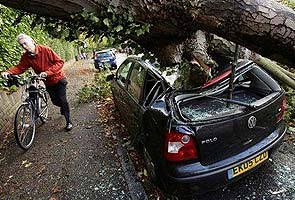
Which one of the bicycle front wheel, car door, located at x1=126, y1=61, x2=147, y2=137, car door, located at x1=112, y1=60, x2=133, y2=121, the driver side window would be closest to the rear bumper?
car door, located at x1=126, y1=61, x2=147, y2=137

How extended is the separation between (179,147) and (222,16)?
5.67ft

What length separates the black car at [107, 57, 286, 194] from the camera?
313 centimetres

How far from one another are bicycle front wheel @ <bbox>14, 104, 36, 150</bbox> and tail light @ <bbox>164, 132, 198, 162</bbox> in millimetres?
3294

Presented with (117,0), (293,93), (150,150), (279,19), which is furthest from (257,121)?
(293,93)

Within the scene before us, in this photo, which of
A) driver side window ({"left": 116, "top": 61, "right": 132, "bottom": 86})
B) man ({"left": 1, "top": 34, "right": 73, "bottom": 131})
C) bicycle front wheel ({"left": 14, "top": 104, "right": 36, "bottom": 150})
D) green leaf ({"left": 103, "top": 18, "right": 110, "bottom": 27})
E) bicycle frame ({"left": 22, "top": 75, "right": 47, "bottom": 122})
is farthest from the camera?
bicycle frame ({"left": 22, "top": 75, "right": 47, "bottom": 122})

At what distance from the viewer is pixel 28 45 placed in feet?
17.8

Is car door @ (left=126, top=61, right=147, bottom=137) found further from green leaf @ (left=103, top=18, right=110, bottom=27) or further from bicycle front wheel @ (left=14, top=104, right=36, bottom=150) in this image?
green leaf @ (left=103, top=18, right=110, bottom=27)

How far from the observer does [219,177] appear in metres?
3.19

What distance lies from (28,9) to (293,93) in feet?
19.1

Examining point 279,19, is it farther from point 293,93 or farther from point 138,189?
point 293,93

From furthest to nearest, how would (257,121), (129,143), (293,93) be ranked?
(293,93)
(129,143)
(257,121)

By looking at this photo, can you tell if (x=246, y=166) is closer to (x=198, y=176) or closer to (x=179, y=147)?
(x=198, y=176)

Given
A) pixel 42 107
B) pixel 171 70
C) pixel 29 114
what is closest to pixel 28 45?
pixel 29 114

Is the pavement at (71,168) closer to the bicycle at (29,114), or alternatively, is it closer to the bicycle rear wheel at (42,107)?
the bicycle at (29,114)
